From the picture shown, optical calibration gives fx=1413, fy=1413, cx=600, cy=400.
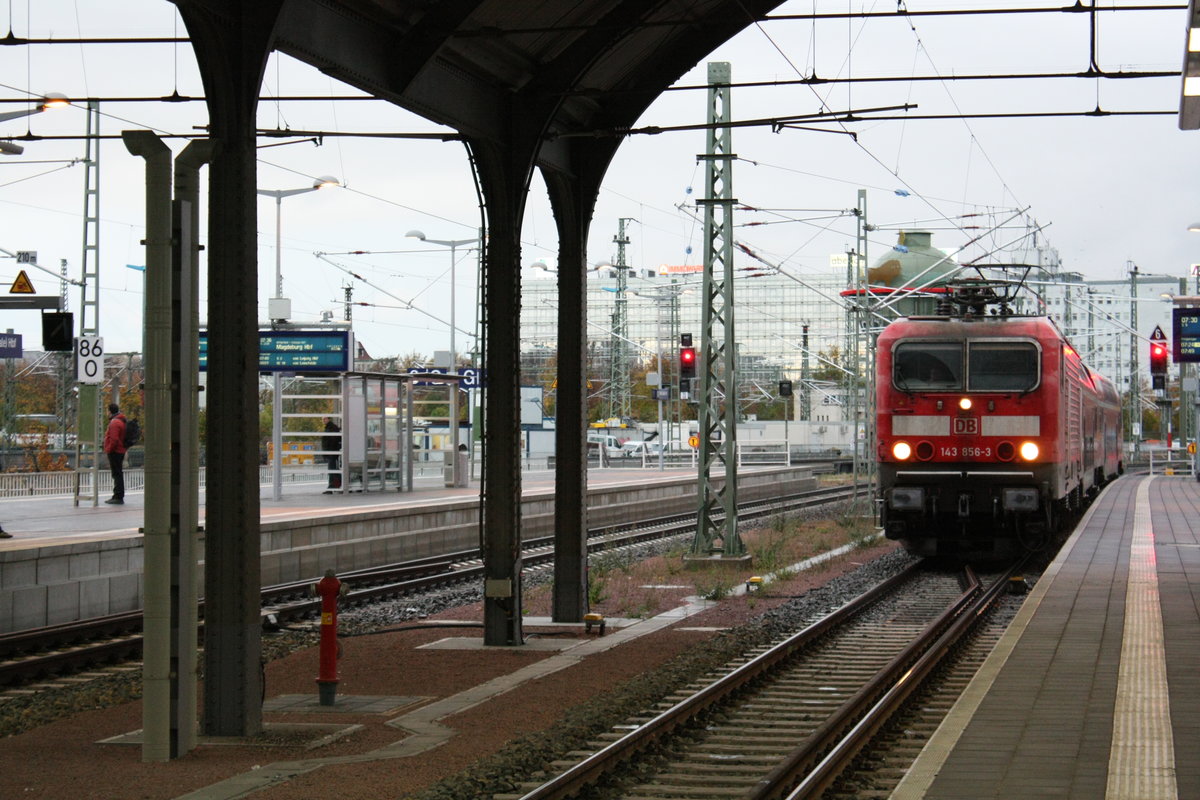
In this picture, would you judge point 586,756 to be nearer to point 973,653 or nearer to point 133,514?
point 973,653

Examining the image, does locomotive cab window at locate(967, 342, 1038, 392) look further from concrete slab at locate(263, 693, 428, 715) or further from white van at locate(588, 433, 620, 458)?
white van at locate(588, 433, 620, 458)

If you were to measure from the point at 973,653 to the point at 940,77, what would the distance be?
521 centimetres

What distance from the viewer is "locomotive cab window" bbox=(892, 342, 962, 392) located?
1980 centimetres

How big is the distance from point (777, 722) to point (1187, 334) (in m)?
36.5

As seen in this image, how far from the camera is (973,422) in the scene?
1964 centimetres

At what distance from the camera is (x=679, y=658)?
1220 centimetres

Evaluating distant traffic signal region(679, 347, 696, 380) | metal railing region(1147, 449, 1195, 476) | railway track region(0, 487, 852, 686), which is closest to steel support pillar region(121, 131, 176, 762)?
railway track region(0, 487, 852, 686)

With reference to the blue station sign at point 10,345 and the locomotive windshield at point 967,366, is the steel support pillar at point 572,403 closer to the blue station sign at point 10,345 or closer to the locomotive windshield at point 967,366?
the locomotive windshield at point 967,366

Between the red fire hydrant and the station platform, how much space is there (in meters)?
4.25

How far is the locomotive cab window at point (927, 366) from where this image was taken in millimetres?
19797

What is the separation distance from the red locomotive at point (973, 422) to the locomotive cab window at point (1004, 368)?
0.05 ft

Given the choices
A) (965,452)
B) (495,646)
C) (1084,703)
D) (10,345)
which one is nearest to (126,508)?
(10,345)

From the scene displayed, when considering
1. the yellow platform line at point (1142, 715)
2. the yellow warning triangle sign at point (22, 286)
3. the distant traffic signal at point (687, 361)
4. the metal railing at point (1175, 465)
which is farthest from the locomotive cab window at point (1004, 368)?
the metal railing at point (1175, 465)

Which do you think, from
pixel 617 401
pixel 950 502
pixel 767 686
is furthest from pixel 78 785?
pixel 617 401
